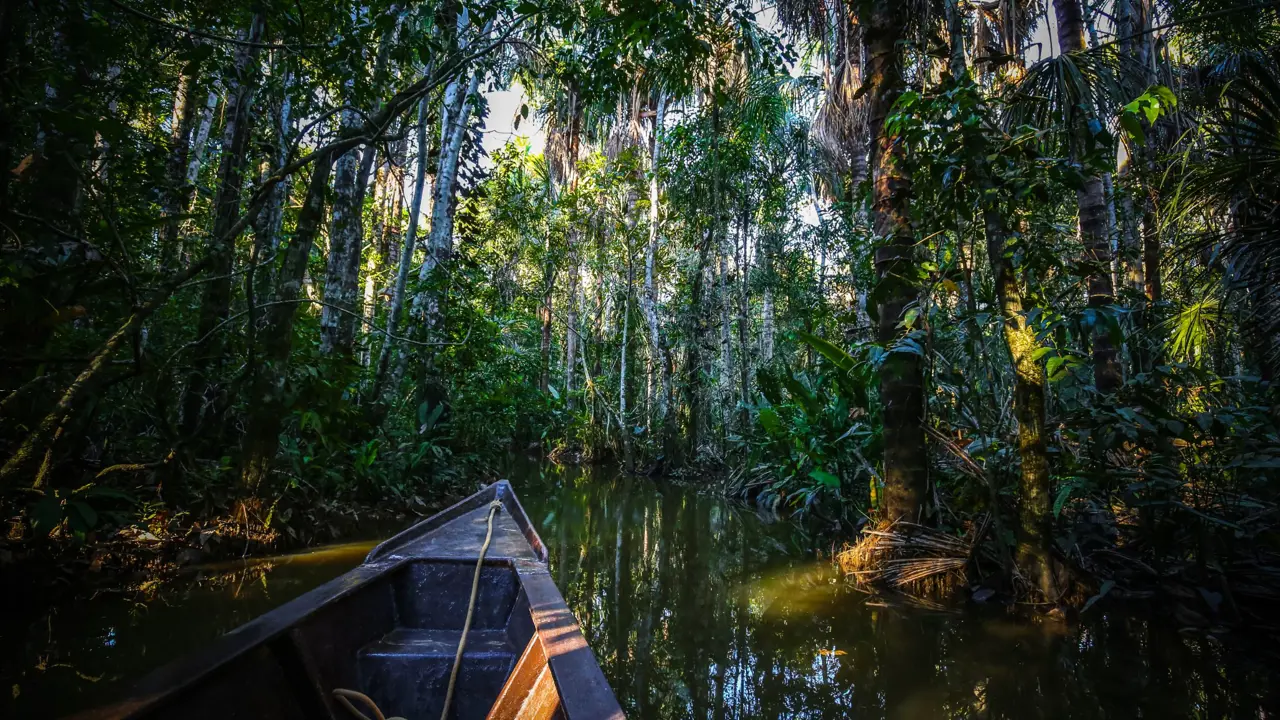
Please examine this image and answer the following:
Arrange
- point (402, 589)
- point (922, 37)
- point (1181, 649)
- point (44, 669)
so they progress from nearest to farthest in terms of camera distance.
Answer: point (44, 669) < point (402, 589) < point (1181, 649) < point (922, 37)

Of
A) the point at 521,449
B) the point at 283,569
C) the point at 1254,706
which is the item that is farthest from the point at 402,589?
the point at 521,449

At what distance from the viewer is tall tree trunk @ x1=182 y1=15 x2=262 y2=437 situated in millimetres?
4387

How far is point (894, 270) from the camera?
13.6 feet

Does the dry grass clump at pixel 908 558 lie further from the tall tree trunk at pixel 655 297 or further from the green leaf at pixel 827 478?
the tall tree trunk at pixel 655 297

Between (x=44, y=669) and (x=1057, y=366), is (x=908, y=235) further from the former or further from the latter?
(x=44, y=669)

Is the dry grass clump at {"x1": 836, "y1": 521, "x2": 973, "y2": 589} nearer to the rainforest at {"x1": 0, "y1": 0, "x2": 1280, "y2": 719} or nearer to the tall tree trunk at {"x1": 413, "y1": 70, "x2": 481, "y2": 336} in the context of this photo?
the rainforest at {"x1": 0, "y1": 0, "x2": 1280, "y2": 719}

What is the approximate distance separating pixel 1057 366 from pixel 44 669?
4912 millimetres

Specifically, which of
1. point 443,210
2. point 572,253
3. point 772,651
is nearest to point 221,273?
point 443,210

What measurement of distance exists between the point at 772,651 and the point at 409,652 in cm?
187

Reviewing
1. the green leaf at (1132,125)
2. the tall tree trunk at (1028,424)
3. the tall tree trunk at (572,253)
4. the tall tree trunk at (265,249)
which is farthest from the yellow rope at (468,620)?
the tall tree trunk at (572,253)

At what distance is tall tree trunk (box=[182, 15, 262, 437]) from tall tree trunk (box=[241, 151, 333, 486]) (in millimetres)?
328

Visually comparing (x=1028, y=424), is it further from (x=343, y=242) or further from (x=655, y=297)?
(x=655, y=297)

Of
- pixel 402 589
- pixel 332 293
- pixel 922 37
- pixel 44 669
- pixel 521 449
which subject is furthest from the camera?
pixel 521 449

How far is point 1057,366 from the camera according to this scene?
3.18 m
